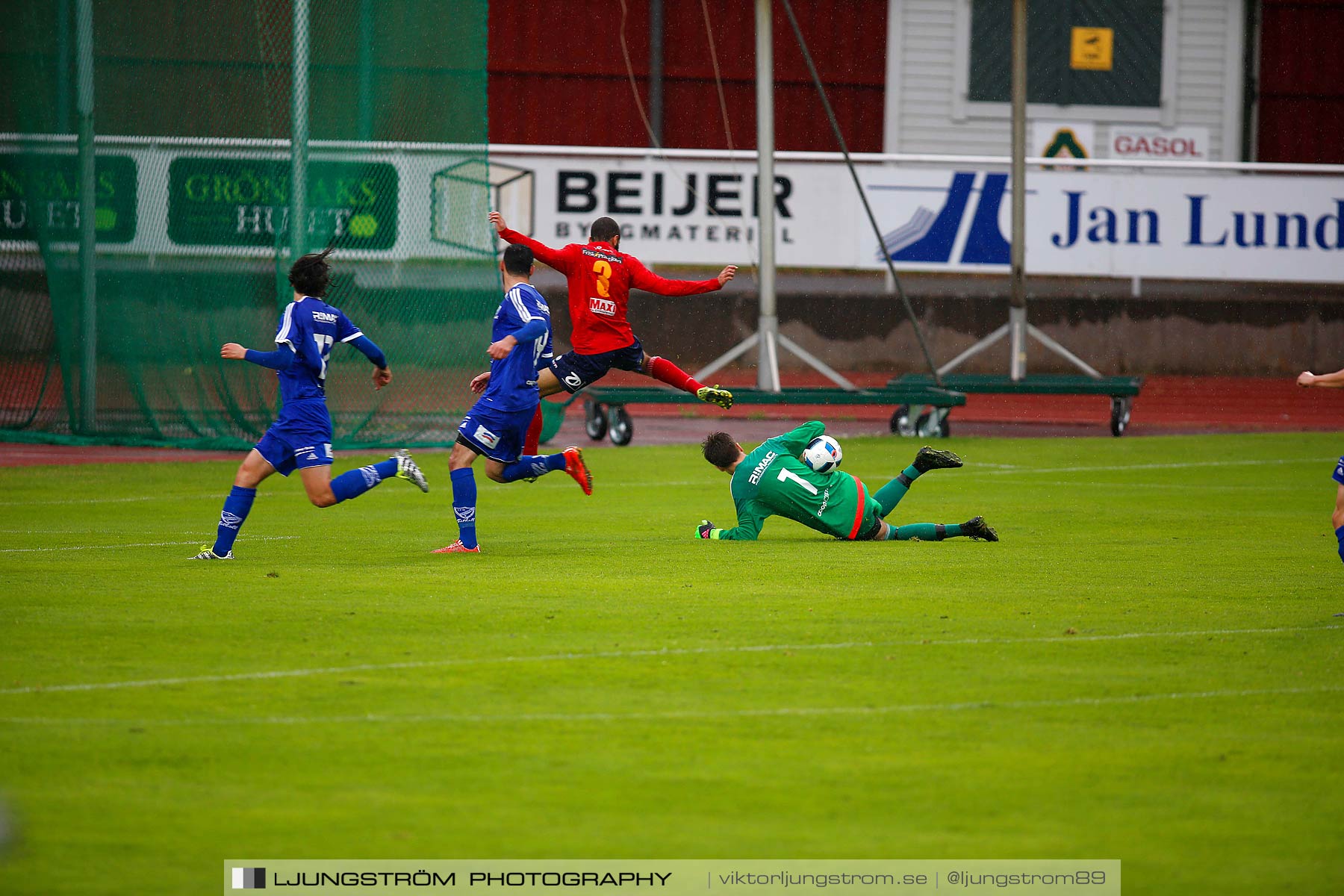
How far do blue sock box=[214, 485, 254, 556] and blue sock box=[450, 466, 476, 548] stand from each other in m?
1.24

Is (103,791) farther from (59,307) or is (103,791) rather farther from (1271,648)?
(59,307)

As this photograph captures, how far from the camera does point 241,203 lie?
18.2m

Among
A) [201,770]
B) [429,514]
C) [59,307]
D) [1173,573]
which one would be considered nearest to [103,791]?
[201,770]

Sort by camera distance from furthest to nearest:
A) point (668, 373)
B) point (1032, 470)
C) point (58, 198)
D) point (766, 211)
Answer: point (766, 211)
point (58, 198)
point (1032, 470)
point (668, 373)

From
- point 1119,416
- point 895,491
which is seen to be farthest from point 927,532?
point 1119,416

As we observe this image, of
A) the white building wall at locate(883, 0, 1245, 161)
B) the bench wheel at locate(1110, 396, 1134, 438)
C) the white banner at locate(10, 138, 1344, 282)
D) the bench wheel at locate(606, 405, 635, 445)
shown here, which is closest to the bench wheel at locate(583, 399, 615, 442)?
the bench wheel at locate(606, 405, 635, 445)

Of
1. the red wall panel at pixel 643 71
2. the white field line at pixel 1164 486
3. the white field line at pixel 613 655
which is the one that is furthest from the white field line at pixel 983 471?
the red wall panel at pixel 643 71

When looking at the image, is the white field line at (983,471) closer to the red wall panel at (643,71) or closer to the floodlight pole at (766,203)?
the floodlight pole at (766,203)

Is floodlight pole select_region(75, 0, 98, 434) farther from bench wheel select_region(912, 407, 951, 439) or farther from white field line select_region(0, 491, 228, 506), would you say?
bench wheel select_region(912, 407, 951, 439)

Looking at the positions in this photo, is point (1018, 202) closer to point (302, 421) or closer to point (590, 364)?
point (590, 364)

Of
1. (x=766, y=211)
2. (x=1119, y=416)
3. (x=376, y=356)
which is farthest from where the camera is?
(x=1119, y=416)

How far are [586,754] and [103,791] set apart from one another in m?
1.58

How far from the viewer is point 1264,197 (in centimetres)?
2452

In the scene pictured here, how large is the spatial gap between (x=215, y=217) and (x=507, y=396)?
28.6ft
